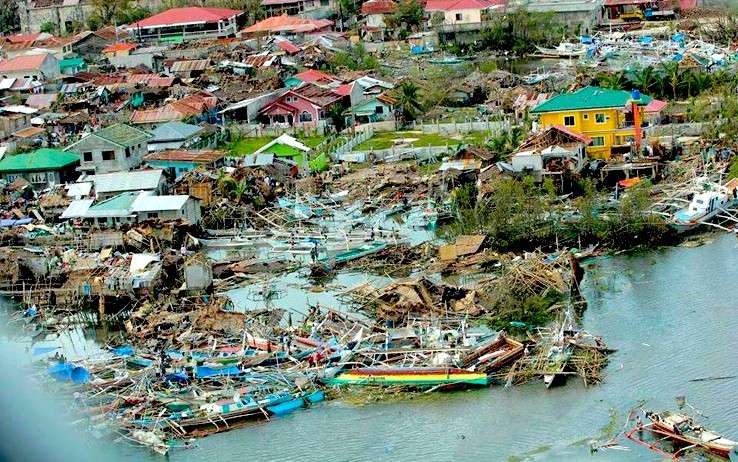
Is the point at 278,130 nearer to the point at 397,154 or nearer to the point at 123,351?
the point at 397,154

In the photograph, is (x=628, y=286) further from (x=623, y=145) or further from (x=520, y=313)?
(x=623, y=145)

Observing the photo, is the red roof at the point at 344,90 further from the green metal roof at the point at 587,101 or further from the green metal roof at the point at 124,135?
the green metal roof at the point at 587,101

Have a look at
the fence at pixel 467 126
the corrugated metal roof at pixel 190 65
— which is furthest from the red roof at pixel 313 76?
the fence at pixel 467 126

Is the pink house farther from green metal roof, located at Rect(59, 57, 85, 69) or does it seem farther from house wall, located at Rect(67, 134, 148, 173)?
green metal roof, located at Rect(59, 57, 85, 69)

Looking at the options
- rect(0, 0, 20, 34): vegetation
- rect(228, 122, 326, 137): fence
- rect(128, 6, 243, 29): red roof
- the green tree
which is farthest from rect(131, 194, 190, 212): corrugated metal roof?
rect(0, 0, 20, 34): vegetation

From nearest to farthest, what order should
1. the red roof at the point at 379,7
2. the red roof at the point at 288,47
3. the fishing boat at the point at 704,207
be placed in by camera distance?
1. the fishing boat at the point at 704,207
2. the red roof at the point at 288,47
3. the red roof at the point at 379,7

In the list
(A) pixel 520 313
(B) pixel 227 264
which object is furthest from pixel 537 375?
(B) pixel 227 264
